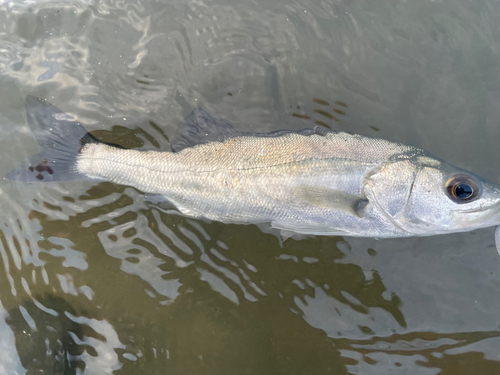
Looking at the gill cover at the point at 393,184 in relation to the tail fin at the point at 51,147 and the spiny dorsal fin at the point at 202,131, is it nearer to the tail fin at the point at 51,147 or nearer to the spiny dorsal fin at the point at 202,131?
the spiny dorsal fin at the point at 202,131

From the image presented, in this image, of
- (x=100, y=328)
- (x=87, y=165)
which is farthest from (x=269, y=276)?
(x=87, y=165)

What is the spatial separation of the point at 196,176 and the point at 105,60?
1538 mm

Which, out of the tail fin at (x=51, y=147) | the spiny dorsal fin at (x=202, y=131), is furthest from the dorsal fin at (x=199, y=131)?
the tail fin at (x=51, y=147)

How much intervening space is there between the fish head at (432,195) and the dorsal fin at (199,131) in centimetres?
122

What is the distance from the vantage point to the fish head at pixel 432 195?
2330 mm

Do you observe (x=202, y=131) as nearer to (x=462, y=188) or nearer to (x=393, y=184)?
(x=393, y=184)

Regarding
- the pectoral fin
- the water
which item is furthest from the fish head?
the water

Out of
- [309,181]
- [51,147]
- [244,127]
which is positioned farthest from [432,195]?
[51,147]

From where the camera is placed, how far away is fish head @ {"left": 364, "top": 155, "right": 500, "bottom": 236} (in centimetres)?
233

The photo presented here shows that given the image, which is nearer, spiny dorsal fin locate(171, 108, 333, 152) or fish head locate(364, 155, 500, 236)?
fish head locate(364, 155, 500, 236)

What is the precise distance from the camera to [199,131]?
258 cm

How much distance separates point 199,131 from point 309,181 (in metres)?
0.99

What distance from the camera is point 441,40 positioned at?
292 centimetres

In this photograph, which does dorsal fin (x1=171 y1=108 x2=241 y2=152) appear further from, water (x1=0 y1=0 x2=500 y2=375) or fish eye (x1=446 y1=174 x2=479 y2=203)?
fish eye (x1=446 y1=174 x2=479 y2=203)
